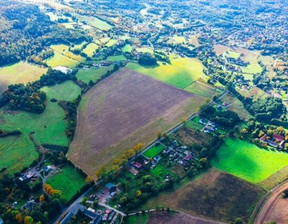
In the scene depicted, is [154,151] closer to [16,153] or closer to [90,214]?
[90,214]

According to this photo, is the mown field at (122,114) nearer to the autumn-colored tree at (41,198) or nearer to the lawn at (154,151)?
the lawn at (154,151)

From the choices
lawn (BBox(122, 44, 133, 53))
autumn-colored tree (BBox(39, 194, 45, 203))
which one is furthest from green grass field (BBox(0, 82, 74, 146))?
lawn (BBox(122, 44, 133, 53))

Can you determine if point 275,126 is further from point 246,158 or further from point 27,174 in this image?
point 27,174

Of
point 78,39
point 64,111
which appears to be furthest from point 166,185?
point 78,39

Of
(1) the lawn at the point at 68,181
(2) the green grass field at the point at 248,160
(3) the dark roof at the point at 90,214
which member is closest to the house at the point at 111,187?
(1) the lawn at the point at 68,181

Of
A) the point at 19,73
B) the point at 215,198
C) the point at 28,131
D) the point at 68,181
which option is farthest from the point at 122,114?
the point at 19,73

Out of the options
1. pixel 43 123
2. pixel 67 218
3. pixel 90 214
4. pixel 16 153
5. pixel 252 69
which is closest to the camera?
pixel 67 218
